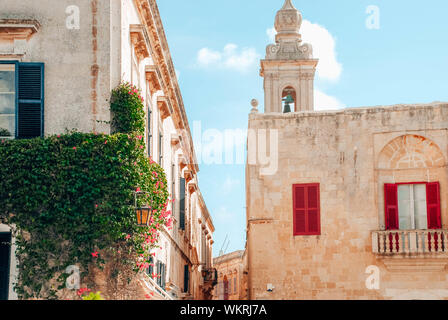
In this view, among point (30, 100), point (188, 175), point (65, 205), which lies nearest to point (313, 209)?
point (188, 175)

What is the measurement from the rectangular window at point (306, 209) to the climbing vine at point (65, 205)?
1022 cm

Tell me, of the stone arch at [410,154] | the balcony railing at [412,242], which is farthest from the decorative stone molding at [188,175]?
the balcony railing at [412,242]

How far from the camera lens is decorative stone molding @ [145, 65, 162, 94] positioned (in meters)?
19.8

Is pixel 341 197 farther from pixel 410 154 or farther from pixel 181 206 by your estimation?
pixel 181 206

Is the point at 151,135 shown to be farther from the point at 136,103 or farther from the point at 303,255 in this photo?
the point at 303,255

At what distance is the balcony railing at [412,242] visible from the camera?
23344 mm

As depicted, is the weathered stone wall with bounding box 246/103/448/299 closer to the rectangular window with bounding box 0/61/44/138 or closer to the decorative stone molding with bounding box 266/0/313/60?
the rectangular window with bounding box 0/61/44/138

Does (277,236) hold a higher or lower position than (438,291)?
higher

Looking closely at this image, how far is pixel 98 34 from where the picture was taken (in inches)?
635

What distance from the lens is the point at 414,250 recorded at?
76.7ft

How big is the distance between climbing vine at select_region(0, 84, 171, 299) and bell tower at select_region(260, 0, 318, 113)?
72.1 ft

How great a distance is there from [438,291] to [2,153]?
14.9 meters

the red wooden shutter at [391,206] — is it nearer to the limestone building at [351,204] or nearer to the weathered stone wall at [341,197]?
the limestone building at [351,204]
